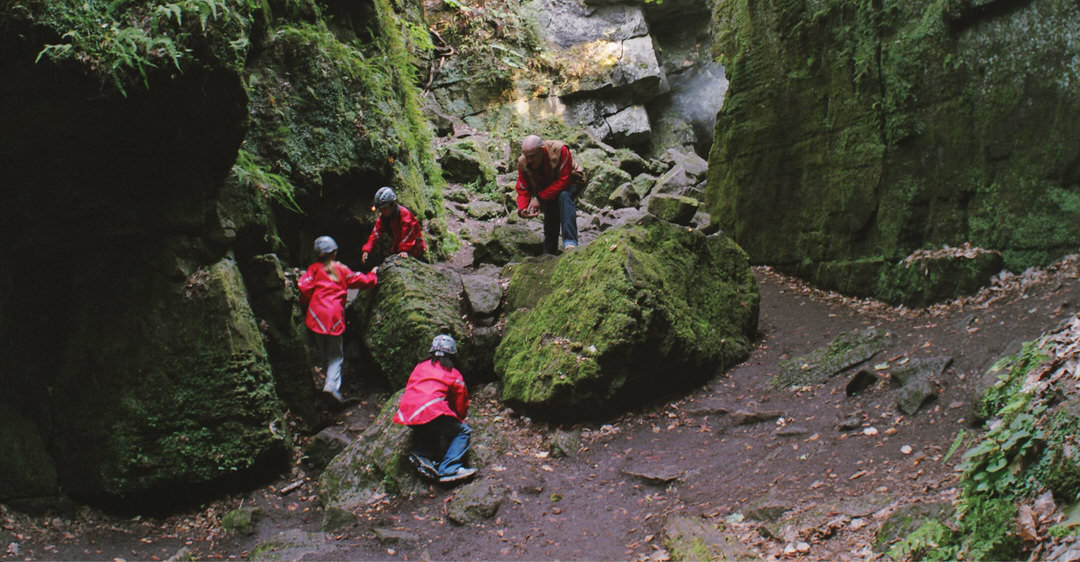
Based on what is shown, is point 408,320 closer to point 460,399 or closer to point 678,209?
point 460,399

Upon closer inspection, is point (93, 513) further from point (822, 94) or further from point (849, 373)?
point (822, 94)

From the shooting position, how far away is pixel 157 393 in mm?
6129

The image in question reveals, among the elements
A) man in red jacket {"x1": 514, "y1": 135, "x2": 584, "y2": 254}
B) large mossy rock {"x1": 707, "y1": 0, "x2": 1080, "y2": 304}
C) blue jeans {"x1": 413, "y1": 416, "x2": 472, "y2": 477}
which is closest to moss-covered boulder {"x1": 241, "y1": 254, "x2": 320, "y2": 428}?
blue jeans {"x1": 413, "y1": 416, "x2": 472, "y2": 477}

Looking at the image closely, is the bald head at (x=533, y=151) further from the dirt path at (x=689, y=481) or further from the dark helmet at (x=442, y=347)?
the dirt path at (x=689, y=481)

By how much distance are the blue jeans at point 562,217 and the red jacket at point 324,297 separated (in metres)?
2.71

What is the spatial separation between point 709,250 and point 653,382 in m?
2.33

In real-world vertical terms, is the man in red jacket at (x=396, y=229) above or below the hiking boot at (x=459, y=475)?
above

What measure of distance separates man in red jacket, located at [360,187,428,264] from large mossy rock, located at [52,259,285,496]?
2.42 m

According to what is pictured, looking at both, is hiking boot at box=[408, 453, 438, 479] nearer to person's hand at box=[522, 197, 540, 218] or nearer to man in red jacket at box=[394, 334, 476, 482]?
man in red jacket at box=[394, 334, 476, 482]

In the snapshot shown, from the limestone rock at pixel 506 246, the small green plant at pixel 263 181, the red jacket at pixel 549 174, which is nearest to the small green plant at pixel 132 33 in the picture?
the small green plant at pixel 263 181

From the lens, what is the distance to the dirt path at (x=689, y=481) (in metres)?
4.55

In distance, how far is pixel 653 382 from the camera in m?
7.12

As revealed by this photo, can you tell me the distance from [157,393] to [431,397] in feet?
8.29

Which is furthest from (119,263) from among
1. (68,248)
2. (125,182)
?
(125,182)
